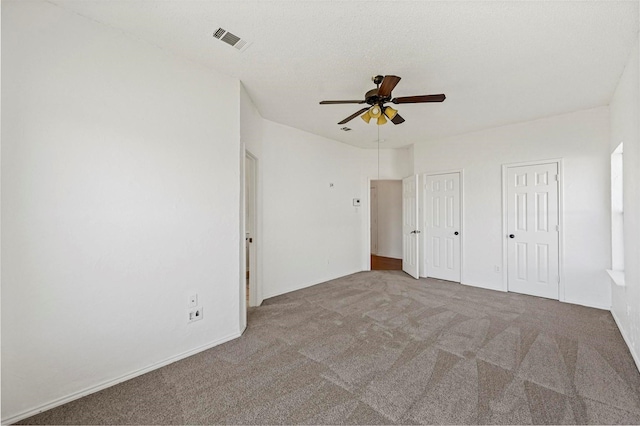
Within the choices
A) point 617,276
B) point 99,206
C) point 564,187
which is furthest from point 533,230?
point 99,206

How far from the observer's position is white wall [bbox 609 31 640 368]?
2314mm

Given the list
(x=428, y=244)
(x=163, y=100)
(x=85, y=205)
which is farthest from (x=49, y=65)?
(x=428, y=244)

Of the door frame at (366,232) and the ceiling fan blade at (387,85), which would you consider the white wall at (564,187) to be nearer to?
the door frame at (366,232)

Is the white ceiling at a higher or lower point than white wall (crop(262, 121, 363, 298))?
higher

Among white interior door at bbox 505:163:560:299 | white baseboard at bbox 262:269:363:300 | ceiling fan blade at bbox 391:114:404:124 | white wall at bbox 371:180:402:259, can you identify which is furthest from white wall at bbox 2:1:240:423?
white wall at bbox 371:180:402:259

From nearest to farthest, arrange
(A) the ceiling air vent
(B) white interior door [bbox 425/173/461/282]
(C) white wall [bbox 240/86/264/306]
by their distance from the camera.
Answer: (A) the ceiling air vent < (C) white wall [bbox 240/86/264/306] < (B) white interior door [bbox 425/173/461/282]

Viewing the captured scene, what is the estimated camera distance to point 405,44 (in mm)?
2234

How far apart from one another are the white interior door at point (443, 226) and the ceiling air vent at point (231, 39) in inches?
161

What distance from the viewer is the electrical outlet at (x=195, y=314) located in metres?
2.51

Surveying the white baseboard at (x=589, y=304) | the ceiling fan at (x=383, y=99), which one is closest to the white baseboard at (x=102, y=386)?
the ceiling fan at (x=383, y=99)

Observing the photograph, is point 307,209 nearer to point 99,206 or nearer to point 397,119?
point 397,119

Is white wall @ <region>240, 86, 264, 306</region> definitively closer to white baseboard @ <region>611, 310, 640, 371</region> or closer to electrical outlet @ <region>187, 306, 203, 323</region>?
electrical outlet @ <region>187, 306, 203, 323</region>

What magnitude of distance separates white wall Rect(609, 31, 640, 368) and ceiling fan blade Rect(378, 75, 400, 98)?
1903 millimetres

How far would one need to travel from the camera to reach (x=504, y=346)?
2633 millimetres
